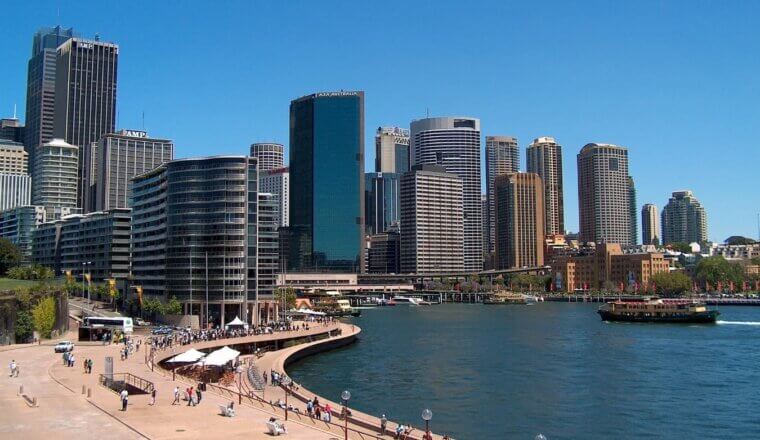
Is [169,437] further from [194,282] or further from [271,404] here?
[194,282]

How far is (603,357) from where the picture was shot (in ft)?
366

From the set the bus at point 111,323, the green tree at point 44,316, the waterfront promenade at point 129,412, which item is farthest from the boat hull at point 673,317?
the waterfront promenade at point 129,412

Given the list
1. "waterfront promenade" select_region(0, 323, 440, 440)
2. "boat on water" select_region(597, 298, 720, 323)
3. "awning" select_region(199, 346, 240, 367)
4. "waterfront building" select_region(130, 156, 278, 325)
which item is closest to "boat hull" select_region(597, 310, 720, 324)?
"boat on water" select_region(597, 298, 720, 323)

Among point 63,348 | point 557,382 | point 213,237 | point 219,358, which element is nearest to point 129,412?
point 219,358

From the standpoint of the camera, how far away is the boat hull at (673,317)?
180250mm

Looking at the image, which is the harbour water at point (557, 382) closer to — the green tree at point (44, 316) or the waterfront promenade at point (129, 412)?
the waterfront promenade at point (129, 412)

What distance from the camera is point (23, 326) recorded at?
334 feet

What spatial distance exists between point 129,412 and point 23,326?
5746 cm

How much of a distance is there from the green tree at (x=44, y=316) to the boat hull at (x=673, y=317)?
133521 mm

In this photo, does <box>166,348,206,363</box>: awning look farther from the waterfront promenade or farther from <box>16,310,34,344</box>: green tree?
<box>16,310,34,344</box>: green tree

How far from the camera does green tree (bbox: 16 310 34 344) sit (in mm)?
101562

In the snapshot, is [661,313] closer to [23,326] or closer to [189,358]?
[189,358]

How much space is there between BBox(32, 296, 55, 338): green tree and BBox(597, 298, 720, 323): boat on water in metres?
134

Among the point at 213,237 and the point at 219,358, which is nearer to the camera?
the point at 219,358
